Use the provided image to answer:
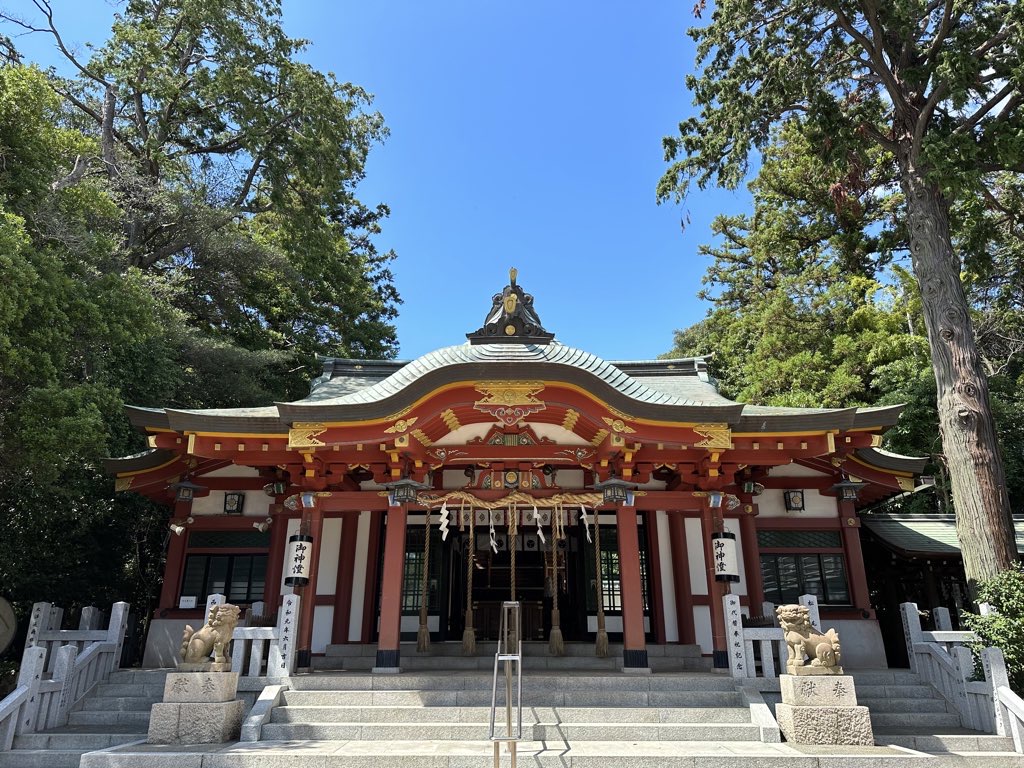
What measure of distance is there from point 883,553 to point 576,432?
7.17 metres

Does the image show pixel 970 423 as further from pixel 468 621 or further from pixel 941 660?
pixel 468 621

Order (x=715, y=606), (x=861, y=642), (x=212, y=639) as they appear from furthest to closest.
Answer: (x=861, y=642), (x=715, y=606), (x=212, y=639)

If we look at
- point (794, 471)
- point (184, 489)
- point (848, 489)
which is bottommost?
point (184, 489)

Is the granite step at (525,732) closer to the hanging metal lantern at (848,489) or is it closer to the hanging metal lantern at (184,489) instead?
the hanging metal lantern at (184,489)

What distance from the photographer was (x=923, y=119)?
1013 centimetres

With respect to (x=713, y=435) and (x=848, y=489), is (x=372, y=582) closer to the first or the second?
(x=713, y=435)

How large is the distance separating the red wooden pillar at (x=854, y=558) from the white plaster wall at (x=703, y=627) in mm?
2269

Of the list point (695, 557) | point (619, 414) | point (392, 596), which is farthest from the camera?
point (695, 557)

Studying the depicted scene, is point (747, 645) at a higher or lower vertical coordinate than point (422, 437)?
lower

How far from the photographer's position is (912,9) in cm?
935

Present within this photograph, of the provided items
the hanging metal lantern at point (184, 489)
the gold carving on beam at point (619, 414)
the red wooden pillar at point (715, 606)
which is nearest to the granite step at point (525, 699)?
the red wooden pillar at point (715, 606)

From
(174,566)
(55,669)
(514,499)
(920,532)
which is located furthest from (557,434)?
(920,532)

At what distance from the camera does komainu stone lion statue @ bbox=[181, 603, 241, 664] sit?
6.36 meters

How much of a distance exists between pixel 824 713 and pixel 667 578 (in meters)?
3.94
